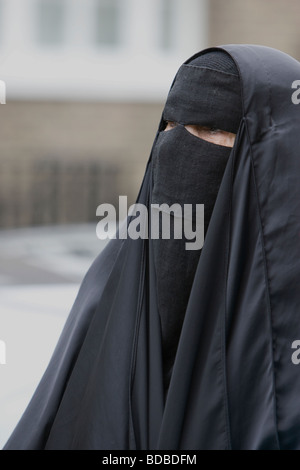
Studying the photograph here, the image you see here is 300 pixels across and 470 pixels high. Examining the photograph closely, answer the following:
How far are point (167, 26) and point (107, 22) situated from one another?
1145mm

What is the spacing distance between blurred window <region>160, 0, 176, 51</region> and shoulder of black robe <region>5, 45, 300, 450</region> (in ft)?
45.0

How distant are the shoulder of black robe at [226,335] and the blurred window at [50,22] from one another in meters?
13.4

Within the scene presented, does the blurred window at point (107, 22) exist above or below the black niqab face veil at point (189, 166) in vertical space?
below

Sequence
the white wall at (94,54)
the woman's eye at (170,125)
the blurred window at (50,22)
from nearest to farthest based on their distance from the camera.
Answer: the woman's eye at (170,125) < the white wall at (94,54) < the blurred window at (50,22)

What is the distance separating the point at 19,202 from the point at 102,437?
12.5 meters

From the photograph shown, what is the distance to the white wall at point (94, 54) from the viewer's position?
1452 cm

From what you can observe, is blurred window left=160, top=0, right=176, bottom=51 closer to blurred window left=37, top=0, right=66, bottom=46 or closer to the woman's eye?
blurred window left=37, top=0, right=66, bottom=46

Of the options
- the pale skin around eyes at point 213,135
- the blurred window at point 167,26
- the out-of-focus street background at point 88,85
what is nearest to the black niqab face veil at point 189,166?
the pale skin around eyes at point 213,135

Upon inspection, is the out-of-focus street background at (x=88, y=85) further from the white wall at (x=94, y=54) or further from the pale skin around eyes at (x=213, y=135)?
the pale skin around eyes at (x=213, y=135)

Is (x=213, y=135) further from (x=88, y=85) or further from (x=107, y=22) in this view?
(x=107, y=22)

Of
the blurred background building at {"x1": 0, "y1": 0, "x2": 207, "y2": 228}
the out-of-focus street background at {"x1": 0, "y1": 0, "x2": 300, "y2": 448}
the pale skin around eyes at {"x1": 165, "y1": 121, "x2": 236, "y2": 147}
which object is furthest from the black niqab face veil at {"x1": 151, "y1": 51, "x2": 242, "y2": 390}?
the blurred background building at {"x1": 0, "y1": 0, "x2": 207, "y2": 228}

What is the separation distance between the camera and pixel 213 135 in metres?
1.99

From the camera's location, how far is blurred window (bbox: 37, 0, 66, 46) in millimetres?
14812
